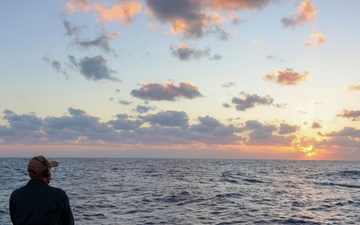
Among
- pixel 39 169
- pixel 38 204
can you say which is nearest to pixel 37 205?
pixel 38 204

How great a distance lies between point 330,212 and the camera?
2823 centimetres

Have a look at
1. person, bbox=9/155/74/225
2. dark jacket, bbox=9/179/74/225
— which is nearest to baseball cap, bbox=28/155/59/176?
person, bbox=9/155/74/225

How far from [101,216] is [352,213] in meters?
19.6

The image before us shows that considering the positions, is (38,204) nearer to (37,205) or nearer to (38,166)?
(37,205)

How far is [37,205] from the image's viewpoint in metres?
5.11

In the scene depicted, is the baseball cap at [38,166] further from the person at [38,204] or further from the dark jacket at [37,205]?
the dark jacket at [37,205]

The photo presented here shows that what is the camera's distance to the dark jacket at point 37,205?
511 centimetres

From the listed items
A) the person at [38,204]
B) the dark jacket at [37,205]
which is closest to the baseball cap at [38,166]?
the person at [38,204]

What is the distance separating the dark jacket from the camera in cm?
511

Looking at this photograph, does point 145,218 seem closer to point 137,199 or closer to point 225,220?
point 225,220

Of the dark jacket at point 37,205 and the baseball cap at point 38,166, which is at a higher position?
the baseball cap at point 38,166

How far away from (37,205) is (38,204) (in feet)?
0.07

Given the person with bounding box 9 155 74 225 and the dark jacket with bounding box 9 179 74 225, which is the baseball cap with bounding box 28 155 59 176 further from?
the dark jacket with bounding box 9 179 74 225

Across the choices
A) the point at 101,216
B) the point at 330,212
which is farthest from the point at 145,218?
the point at 330,212
